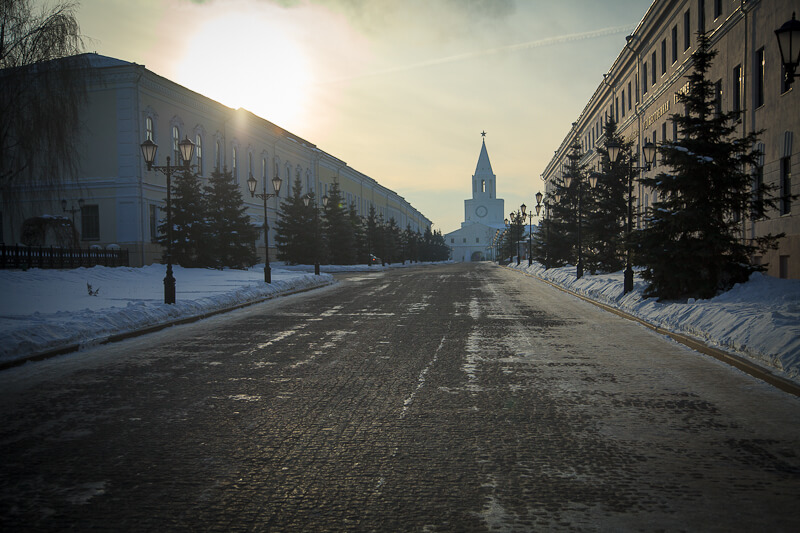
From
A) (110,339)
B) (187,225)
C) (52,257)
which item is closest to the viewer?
(110,339)

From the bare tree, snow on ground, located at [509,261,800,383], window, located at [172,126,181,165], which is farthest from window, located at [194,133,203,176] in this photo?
snow on ground, located at [509,261,800,383]

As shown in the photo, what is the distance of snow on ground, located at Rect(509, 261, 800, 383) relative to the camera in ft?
26.4

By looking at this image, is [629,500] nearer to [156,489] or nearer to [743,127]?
[156,489]

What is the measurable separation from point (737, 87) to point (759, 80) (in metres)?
2.02

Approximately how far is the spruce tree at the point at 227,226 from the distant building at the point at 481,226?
5479 inches

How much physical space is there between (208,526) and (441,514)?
4.48ft

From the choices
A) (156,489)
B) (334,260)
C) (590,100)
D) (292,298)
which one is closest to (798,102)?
(292,298)

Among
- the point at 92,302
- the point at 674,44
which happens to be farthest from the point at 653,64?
the point at 92,302

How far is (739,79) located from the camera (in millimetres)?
23141

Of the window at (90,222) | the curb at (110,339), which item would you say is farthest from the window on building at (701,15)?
the window at (90,222)

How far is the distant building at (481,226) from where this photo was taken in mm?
183000

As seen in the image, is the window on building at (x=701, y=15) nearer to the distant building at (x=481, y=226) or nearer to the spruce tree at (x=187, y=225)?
the spruce tree at (x=187, y=225)

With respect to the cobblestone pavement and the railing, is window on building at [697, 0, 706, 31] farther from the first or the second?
the railing

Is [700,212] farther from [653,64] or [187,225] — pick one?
[187,225]
